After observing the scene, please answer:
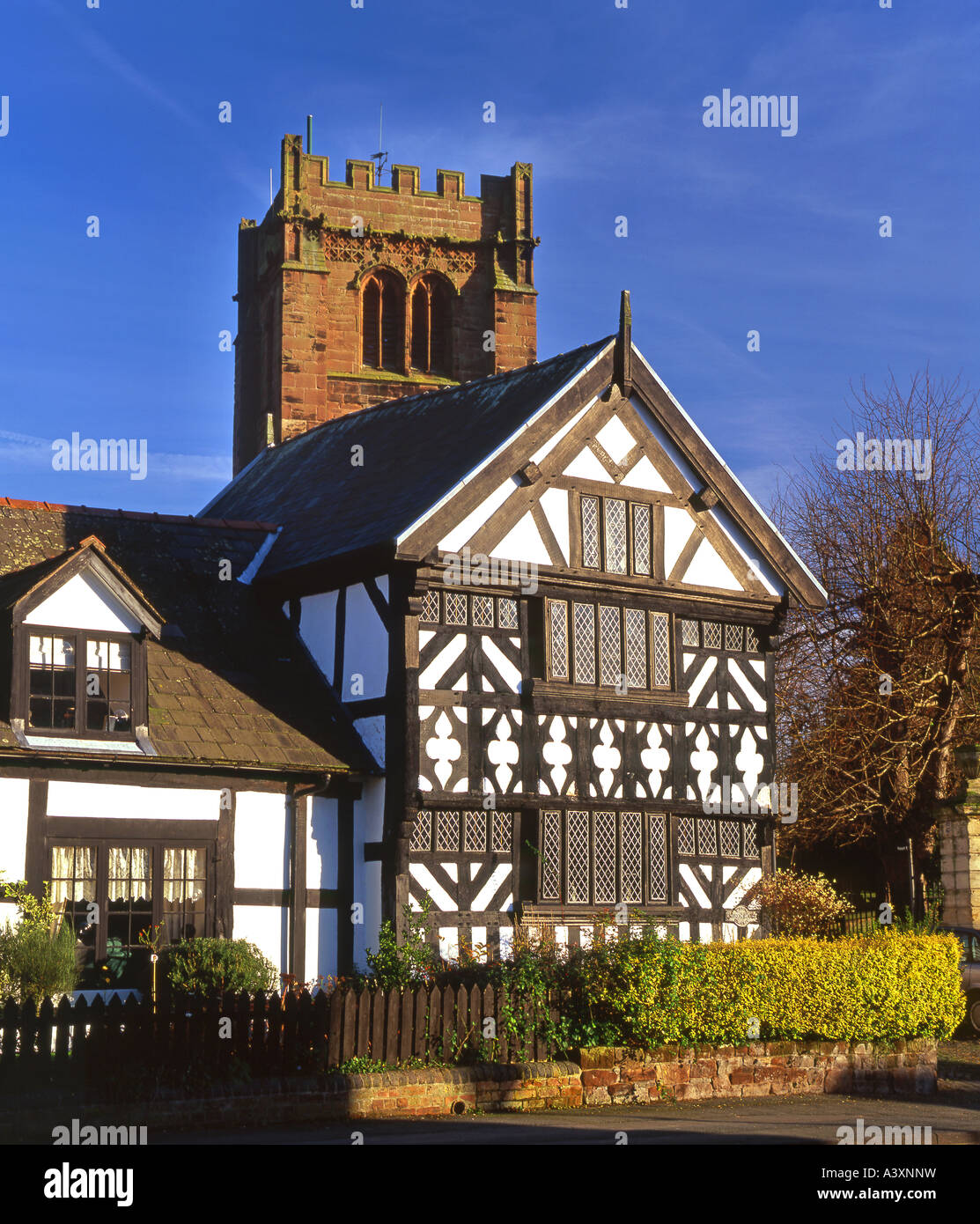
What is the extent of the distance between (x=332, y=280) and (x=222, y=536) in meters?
25.0

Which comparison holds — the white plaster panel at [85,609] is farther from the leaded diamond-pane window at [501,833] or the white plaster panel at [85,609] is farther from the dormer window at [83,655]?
the leaded diamond-pane window at [501,833]

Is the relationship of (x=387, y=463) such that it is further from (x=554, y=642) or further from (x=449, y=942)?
(x=449, y=942)

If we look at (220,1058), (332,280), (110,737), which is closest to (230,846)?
(110,737)

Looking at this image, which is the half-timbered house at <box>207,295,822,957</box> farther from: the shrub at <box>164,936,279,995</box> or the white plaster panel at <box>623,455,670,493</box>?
the shrub at <box>164,936,279,995</box>

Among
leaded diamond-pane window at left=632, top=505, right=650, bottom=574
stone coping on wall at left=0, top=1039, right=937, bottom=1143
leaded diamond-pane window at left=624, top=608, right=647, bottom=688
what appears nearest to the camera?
stone coping on wall at left=0, top=1039, right=937, bottom=1143

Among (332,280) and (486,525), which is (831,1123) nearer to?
(486,525)

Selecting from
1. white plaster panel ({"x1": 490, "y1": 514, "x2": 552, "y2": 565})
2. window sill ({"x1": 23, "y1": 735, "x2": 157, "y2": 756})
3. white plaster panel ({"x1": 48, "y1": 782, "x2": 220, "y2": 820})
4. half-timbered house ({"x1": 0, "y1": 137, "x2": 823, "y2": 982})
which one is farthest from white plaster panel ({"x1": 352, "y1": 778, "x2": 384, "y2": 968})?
white plaster panel ({"x1": 490, "y1": 514, "x2": 552, "y2": 565})

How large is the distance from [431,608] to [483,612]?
2.65 ft

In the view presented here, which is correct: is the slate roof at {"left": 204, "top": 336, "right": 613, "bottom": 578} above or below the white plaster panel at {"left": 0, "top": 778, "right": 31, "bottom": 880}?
above

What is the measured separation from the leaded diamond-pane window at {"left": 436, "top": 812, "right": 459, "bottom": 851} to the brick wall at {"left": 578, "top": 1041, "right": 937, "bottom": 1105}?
459 centimetres

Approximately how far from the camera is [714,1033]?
17016 mm

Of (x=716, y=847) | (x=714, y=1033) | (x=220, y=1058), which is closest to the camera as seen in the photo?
(x=220, y=1058)

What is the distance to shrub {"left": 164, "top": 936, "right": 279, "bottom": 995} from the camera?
694 inches

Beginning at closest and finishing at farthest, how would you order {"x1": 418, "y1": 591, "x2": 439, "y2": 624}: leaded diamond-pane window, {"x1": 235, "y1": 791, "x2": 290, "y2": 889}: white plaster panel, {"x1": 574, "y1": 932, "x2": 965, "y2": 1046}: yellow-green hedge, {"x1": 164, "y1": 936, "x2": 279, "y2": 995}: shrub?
{"x1": 574, "y1": 932, "x2": 965, "y2": 1046}: yellow-green hedge → {"x1": 164, "y1": 936, "x2": 279, "y2": 995}: shrub → {"x1": 235, "y1": 791, "x2": 290, "y2": 889}: white plaster panel → {"x1": 418, "y1": 591, "x2": 439, "y2": 624}: leaded diamond-pane window
